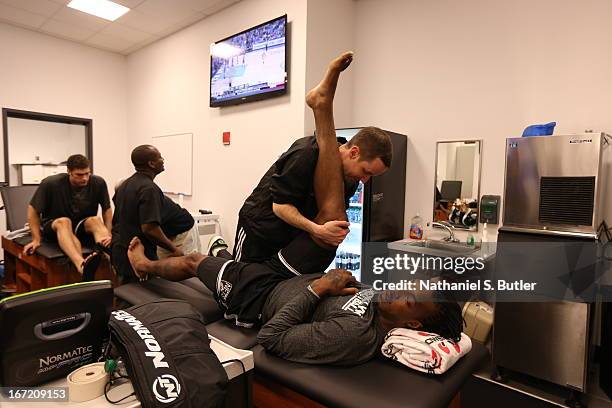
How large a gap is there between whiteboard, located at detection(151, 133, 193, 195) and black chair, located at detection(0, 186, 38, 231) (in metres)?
1.41

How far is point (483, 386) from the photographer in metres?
2.22

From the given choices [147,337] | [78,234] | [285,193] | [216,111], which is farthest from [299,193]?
[216,111]

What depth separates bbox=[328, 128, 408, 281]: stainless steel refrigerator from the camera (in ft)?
9.48

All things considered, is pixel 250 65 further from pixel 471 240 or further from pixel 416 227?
pixel 471 240

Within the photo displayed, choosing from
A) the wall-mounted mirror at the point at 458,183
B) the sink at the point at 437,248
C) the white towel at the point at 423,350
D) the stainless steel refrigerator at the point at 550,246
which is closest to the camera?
the white towel at the point at 423,350

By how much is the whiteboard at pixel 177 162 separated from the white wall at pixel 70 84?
962 millimetres

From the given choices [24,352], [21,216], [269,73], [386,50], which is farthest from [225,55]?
[24,352]

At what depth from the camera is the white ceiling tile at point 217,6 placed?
3680 millimetres

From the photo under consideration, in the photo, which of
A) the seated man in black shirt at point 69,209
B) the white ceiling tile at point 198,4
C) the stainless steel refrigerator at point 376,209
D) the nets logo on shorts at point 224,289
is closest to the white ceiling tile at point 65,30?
the white ceiling tile at point 198,4

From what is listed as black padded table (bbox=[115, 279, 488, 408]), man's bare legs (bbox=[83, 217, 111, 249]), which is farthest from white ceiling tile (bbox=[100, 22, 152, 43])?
black padded table (bbox=[115, 279, 488, 408])

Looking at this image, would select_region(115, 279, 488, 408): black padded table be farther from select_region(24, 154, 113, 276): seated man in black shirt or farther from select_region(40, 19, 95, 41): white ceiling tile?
select_region(40, 19, 95, 41): white ceiling tile

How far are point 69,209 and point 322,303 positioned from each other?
2.82 metres

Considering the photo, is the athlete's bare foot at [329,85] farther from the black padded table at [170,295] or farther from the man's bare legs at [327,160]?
the black padded table at [170,295]

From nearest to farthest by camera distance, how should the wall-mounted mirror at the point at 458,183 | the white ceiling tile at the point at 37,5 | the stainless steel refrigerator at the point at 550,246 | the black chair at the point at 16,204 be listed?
1. the stainless steel refrigerator at the point at 550,246
2. the wall-mounted mirror at the point at 458,183
3. the black chair at the point at 16,204
4. the white ceiling tile at the point at 37,5
